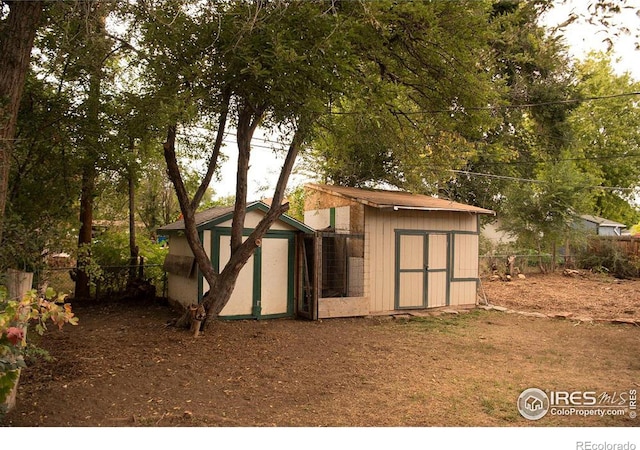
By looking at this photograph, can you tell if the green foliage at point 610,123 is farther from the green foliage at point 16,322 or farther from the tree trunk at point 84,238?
the green foliage at point 16,322

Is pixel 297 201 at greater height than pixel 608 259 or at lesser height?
greater

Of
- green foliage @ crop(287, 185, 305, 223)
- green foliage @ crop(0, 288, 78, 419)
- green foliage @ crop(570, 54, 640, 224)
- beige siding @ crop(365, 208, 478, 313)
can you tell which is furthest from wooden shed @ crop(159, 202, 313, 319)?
green foliage @ crop(570, 54, 640, 224)

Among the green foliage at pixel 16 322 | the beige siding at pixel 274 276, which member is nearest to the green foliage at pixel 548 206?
the beige siding at pixel 274 276

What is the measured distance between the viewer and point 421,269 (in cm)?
998

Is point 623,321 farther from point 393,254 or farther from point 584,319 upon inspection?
point 393,254

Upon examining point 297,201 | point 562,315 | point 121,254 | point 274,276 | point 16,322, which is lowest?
point 562,315

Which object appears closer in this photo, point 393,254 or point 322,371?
point 322,371

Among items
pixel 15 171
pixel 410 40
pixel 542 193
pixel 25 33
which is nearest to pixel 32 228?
pixel 15 171

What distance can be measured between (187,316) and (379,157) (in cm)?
901

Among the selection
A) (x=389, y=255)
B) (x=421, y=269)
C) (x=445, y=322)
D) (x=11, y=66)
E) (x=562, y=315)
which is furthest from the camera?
(x=421, y=269)

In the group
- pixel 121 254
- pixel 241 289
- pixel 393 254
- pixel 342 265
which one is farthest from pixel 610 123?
pixel 121 254

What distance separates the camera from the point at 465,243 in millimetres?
10703

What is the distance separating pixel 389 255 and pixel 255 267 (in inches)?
114

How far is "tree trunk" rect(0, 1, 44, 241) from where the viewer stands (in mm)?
4422
